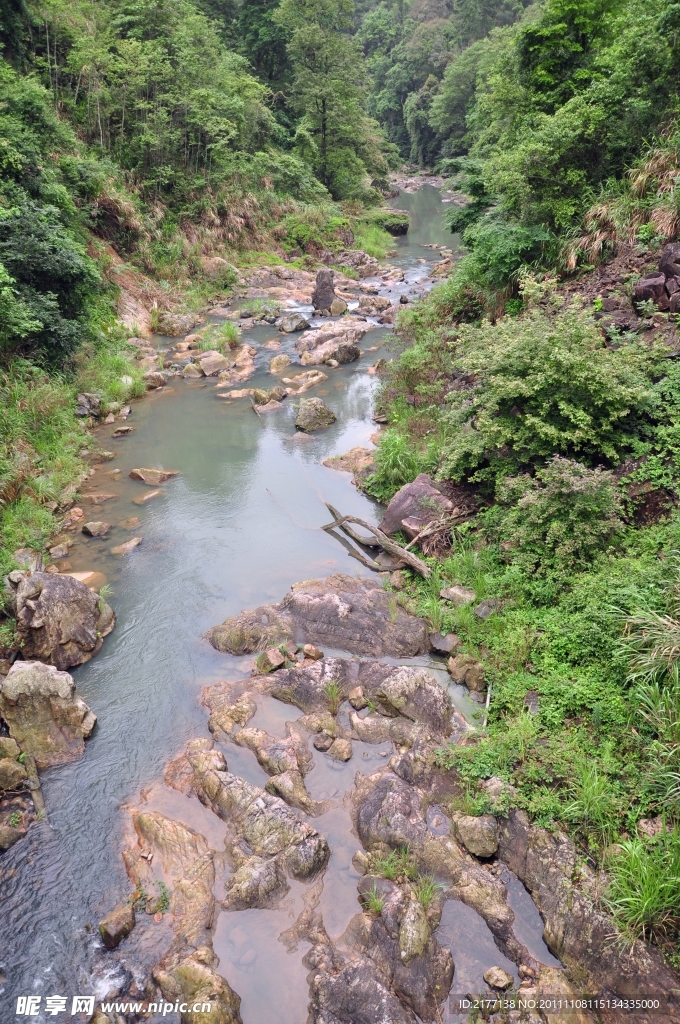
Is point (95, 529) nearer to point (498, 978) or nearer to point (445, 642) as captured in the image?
point (445, 642)

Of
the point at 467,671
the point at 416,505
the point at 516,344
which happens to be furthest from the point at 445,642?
the point at 516,344

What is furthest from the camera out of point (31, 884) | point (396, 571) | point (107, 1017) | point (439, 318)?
point (439, 318)

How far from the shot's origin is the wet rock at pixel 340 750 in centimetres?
766

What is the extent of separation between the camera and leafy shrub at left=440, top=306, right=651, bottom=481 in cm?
898

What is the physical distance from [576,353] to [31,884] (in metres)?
9.83

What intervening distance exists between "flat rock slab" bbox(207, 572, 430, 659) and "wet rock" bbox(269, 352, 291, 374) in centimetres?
1261

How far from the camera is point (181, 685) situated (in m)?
8.91

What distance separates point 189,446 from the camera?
640 inches

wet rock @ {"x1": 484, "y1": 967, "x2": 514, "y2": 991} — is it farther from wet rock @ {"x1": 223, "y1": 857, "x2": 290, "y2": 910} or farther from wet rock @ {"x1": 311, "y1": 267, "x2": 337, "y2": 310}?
wet rock @ {"x1": 311, "y1": 267, "x2": 337, "y2": 310}

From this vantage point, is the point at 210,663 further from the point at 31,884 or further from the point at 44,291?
the point at 44,291

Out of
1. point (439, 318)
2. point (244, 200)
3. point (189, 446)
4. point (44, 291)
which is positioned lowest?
point (189, 446)

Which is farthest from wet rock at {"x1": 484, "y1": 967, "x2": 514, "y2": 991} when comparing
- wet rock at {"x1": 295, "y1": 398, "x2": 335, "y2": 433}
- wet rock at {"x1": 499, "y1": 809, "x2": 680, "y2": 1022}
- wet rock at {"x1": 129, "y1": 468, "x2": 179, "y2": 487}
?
wet rock at {"x1": 295, "y1": 398, "x2": 335, "y2": 433}

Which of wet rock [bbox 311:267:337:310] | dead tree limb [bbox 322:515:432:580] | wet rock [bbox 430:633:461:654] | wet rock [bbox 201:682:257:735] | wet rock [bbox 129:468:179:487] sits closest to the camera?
wet rock [bbox 201:682:257:735]

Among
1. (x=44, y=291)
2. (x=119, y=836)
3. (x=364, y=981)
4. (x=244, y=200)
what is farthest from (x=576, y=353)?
(x=244, y=200)
